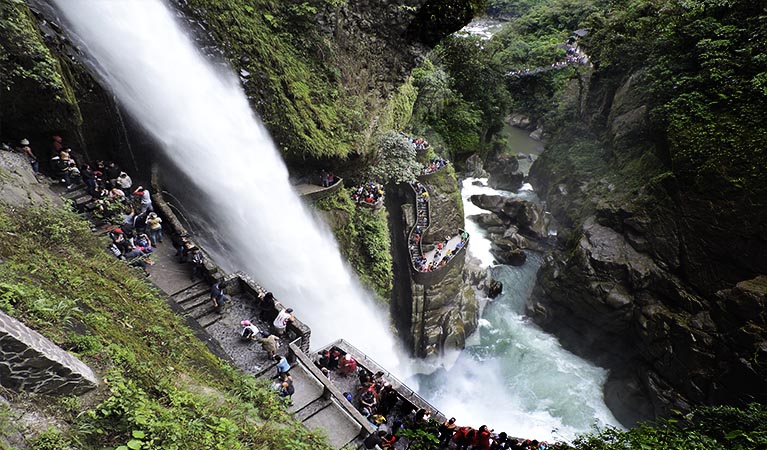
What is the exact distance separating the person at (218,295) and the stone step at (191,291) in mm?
379

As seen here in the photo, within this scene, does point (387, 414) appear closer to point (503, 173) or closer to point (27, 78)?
point (27, 78)

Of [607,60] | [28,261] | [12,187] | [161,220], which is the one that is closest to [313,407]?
[28,261]

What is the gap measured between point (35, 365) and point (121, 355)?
1260 millimetres

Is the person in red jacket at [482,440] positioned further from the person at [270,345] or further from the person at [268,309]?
the person at [268,309]

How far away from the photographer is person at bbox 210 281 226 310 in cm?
1072

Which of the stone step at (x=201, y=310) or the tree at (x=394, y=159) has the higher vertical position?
the tree at (x=394, y=159)

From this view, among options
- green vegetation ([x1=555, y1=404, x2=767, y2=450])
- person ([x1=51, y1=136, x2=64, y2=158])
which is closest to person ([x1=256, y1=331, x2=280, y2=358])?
green vegetation ([x1=555, y1=404, x2=767, y2=450])

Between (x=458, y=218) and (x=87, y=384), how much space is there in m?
20.8

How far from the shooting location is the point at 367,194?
18625 mm

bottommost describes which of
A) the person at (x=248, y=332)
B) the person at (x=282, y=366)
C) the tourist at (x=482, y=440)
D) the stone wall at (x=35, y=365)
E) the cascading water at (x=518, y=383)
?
the cascading water at (x=518, y=383)

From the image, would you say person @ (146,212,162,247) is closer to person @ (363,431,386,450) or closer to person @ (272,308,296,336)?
person @ (272,308,296,336)

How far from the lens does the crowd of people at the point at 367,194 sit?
18.4m

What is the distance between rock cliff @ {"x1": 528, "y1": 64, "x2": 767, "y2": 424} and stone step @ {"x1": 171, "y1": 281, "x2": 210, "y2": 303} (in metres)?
19.3

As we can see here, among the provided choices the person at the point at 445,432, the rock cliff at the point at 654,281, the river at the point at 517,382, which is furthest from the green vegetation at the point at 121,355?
the rock cliff at the point at 654,281
